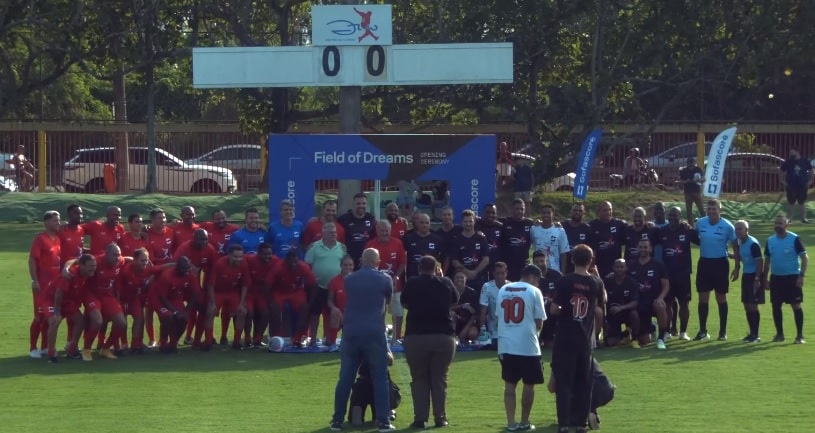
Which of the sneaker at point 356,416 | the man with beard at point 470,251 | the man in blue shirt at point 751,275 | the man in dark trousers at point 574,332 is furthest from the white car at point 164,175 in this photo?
the man in dark trousers at point 574,332

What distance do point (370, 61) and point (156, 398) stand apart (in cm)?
887

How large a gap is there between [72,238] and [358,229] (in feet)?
11.9

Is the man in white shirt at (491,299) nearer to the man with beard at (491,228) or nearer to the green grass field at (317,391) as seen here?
the man with beard at (491,228)

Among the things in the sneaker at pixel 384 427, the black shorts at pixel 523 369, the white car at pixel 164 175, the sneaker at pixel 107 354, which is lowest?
the sneaker at pixel 384 427

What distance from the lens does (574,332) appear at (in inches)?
427

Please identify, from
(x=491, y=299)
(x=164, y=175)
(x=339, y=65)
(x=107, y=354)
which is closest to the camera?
(x=107, y=354)

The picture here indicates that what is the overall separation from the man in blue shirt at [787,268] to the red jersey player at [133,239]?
8.01 m

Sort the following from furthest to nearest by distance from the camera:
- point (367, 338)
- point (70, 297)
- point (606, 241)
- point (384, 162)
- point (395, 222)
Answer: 1. point (384, 162)
2. point (395, 222)
3. point (606, 241)
4. point (70, 297)
5. point (367, 338)

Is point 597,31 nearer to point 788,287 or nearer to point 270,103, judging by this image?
point 270,103

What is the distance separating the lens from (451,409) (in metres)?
12.3

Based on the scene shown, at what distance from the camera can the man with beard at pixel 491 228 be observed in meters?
16.2

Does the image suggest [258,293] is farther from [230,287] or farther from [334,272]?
[334,272]

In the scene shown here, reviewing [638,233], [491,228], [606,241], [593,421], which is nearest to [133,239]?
[491,228]

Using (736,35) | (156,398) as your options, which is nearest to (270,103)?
(736,35)
